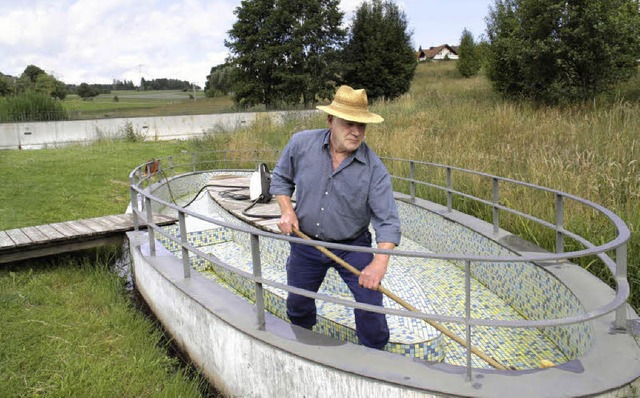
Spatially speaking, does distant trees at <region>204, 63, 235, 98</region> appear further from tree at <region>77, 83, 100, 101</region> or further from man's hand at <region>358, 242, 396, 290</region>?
man's hand at <region>358, 242, 396, 290</region>

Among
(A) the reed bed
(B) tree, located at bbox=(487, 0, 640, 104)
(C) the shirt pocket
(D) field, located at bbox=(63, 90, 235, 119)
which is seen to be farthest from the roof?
(C) the shirt pocket

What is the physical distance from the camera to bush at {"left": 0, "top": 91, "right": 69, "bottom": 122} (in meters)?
25.5

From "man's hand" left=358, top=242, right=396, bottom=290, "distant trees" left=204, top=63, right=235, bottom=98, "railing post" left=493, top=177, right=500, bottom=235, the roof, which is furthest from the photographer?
the roof

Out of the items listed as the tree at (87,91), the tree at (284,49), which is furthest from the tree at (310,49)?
the tree at (87,91)

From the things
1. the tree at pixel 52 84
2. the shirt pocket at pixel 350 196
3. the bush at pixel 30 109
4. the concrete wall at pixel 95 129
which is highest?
the tree at pixel 52 84

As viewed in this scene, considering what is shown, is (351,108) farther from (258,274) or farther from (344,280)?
(258,274)

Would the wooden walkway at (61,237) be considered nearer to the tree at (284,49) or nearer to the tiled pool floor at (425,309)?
the tiled pool floor at (425,309)

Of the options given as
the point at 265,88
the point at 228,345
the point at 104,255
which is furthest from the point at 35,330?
the point at 265,88

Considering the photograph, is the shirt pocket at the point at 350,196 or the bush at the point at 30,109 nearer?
the shirt pocket at the point at 350,196

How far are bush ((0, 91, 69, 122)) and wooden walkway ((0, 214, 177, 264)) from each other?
21573 millimetres

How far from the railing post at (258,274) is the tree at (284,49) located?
119 feet

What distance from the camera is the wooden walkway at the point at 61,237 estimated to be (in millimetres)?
6312

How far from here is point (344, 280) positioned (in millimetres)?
3447

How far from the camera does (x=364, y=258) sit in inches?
133
